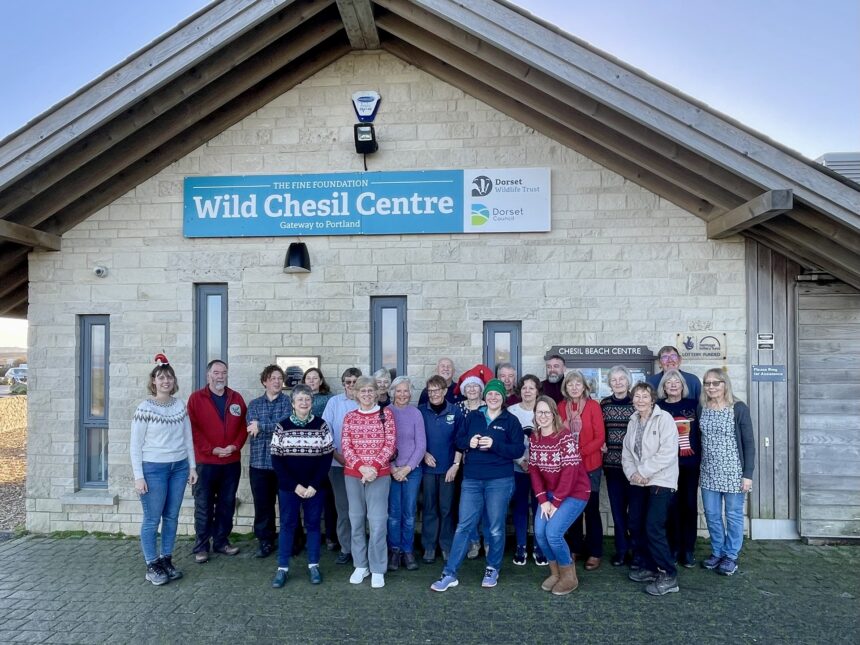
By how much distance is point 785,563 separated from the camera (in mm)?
4867

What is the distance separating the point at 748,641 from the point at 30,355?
7.68m

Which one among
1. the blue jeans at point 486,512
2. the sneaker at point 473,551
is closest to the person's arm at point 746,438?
the blue jeans at point 486,512

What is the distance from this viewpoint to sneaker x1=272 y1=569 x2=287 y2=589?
4.34 metres

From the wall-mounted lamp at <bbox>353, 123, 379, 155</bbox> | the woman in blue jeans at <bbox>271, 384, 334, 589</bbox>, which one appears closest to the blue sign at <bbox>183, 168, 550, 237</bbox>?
the wall-mounted lamp at <bbox>353, 123, 379, 155</bbox>

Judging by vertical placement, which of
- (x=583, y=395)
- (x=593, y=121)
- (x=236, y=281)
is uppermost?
(x=593, y=121)

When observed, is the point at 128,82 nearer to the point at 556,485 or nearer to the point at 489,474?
the point at 489,474

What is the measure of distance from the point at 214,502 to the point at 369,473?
2.05 meters

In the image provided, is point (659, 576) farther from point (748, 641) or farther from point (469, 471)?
point (469, 471)

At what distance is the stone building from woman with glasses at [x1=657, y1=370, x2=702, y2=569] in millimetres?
1006

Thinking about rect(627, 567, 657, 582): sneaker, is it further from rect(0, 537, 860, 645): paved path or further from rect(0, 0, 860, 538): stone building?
rect(0, 0, 860, 538): stone building

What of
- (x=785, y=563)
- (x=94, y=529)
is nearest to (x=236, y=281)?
(x=94, y=529)

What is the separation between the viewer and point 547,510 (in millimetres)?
4168

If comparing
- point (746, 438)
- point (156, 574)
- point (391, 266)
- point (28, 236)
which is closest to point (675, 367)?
point (746, 438)

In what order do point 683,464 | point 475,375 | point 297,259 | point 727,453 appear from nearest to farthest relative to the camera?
point 727,453, point 683,464, point 475,375, point 297,259
